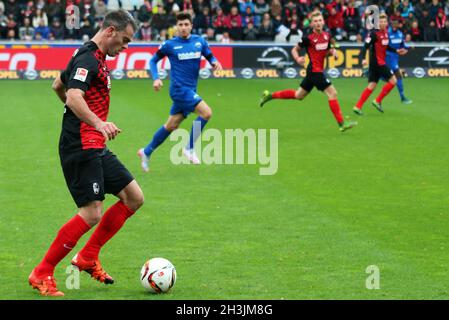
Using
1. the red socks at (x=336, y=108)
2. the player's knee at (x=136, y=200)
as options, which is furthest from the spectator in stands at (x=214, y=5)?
the player's knee at (x=136, y=200)

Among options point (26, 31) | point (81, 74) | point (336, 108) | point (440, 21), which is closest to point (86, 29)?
point (26, 31)

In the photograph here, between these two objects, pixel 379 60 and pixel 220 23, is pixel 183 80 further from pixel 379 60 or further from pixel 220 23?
pixel 220 23

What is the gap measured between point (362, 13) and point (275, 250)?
28.7 meters

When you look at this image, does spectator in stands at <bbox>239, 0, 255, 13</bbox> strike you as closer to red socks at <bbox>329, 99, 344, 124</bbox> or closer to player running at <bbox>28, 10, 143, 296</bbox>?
red socks at <bbox>329, 99, 344, 124</bbox>

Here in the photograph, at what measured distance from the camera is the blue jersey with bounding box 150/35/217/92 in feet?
48.5

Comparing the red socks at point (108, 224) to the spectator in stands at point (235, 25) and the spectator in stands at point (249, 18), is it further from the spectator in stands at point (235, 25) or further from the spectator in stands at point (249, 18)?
the spectator in stands at point (249, 18)

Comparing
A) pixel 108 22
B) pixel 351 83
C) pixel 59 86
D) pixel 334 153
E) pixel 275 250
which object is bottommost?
pixel 351 83

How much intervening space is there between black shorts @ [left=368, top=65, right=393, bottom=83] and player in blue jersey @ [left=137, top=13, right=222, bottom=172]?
317 inches

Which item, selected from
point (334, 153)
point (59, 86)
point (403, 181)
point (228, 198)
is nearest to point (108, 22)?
point (59, 86)

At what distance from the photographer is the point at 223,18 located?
35688 mm

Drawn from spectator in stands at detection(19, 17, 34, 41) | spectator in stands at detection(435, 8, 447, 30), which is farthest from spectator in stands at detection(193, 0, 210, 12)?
spectator in stands at detection(435, 8, 447, 30)

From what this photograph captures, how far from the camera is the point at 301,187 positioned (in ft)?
41.6

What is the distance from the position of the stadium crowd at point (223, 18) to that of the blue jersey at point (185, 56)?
19015 mm
